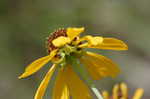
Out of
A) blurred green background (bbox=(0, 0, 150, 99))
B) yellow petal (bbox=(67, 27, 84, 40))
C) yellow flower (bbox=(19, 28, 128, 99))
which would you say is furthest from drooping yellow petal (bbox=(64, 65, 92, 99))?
blurred green background (bbox=(0, 0, 150, 99))

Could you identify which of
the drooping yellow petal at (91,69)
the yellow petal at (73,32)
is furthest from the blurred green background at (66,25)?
the yellow petal at (73,32)

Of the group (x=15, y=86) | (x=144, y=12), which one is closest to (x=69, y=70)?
(x=15, y=86)

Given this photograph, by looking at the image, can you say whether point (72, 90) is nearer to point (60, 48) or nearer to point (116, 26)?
point (60, 48)

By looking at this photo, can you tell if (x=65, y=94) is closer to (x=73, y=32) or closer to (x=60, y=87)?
(x=60, y=87)

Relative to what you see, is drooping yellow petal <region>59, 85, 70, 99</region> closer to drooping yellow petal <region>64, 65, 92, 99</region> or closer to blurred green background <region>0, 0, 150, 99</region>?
drooping yellow petal <region>64, 65, 92, 99</region>

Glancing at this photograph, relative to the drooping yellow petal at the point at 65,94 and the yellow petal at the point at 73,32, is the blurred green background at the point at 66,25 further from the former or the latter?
the yellow petal at the point at 73,32

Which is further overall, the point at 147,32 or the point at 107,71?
the point at 147,32

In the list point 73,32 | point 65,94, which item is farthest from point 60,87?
point 73,32

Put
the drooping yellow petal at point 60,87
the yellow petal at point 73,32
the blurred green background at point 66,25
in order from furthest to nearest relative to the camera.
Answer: the blurred green background at point 66,25 < the drooping yellow petal at point 60,87 < the yellow petal at point 73,32
